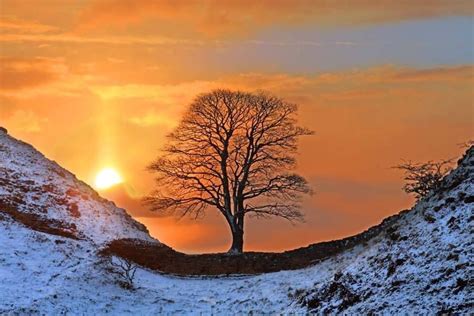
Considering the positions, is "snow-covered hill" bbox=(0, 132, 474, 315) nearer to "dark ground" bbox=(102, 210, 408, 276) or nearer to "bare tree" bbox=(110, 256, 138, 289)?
"bare tree" bbox=(110, 256, 138, 289)

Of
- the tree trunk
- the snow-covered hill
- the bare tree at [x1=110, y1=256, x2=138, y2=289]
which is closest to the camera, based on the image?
the snow-covered hill

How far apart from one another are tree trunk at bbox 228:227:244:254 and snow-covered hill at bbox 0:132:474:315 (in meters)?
7.22

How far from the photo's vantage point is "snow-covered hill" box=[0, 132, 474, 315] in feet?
78.7

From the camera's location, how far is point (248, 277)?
38.6m

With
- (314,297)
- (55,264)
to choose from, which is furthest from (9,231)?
(314,297)

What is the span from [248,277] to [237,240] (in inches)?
329

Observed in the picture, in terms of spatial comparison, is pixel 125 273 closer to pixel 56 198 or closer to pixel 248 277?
pixel 248 277

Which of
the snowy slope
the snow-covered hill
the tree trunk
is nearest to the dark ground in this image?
the snow-covered hill

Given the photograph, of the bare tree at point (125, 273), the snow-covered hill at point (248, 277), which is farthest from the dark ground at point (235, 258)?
the bare tree at point (125, 273)

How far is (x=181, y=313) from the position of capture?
1299 inches

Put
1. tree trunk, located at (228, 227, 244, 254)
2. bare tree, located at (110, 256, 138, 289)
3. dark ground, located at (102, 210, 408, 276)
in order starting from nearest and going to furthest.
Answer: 1. bare tree, located at (110, 256, 138, 289)
2. dark ground, located at (102, 210, 408, 276)
3. tree trunk, located at (228, 227, 244, 254)

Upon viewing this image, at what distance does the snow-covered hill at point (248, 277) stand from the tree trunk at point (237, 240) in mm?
7223

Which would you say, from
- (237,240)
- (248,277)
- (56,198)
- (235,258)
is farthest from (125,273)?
(56,198)

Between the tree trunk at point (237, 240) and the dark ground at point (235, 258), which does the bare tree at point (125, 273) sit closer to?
the dark ground at point (235, 258)
